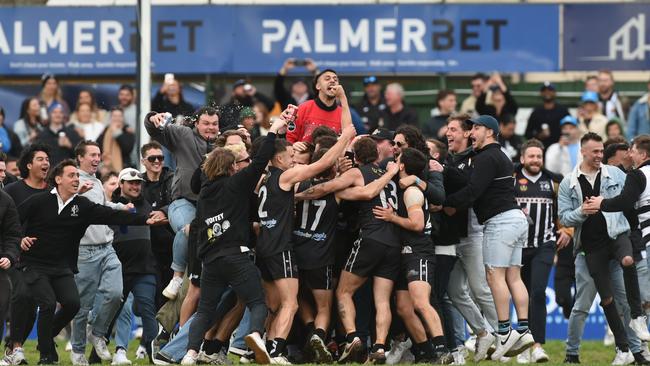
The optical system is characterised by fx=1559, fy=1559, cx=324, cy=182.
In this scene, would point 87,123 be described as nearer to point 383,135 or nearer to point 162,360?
point 383,135

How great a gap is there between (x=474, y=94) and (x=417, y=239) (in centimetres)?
719

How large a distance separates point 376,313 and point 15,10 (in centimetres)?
1007

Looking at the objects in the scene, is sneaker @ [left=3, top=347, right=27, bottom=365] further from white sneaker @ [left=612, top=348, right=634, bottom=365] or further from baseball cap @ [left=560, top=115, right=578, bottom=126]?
baseball cap @ [left=560, top=115, right=578, bottom=126]

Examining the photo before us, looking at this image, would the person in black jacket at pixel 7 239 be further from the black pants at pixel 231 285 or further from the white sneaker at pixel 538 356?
the white sneaker at pixel 538 356

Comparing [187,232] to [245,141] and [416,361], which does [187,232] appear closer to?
[245,141]

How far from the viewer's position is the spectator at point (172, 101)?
70.1ft

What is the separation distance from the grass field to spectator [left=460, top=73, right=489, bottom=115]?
160 inches

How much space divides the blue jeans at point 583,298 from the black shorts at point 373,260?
2.34 metres

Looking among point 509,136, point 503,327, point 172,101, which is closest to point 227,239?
point 503,327

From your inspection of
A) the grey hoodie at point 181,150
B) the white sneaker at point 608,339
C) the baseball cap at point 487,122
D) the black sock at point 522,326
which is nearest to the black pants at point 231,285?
the grey hoodie at point 181,150

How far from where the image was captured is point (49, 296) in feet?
50.7

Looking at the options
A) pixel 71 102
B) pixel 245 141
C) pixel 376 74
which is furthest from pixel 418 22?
pixel 245 141

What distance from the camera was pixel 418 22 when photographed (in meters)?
22.4

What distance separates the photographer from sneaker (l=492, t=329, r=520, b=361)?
15.3 metres
